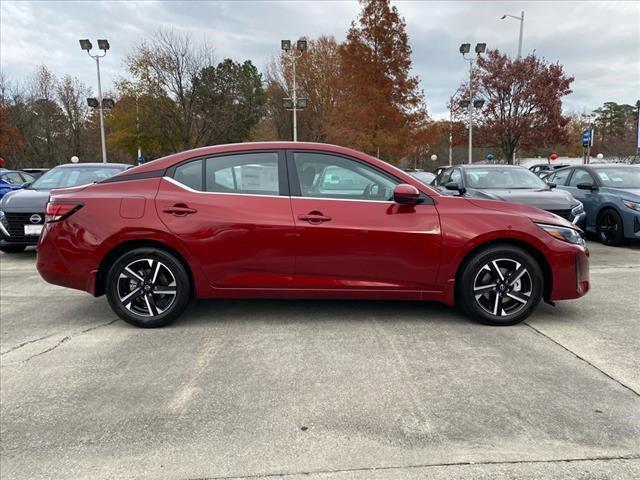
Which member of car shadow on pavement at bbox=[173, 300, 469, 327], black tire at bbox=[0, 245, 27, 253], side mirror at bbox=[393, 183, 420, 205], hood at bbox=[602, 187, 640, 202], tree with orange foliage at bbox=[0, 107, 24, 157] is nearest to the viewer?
side mirror at bbox=[393, 183, 420, 205]

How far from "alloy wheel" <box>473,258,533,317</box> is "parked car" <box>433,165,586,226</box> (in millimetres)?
3019

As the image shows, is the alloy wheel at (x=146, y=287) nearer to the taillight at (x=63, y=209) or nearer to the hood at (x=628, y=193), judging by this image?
the taillight at (x=63, y=209)

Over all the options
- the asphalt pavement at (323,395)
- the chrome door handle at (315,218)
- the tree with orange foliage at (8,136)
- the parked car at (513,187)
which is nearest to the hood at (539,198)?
the parked car at (513,187)

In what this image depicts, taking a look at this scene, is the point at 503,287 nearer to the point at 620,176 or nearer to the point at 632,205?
the point at 632,205

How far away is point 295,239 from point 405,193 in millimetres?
1026

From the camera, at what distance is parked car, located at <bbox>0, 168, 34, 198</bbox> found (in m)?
14.4

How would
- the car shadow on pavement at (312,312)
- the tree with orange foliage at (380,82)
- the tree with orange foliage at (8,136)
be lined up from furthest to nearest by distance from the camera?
the tree with orange foliage at (8,136), the tree with orange foliage at (380,82), the car shadow on pavement at (312,312)

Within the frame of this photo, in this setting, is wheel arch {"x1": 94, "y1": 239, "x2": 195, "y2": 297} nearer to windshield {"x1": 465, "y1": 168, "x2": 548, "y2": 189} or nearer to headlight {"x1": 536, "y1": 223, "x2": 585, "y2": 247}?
headlight {"x1": 536, "y1": 223, "x2": 585, "y2": 247}

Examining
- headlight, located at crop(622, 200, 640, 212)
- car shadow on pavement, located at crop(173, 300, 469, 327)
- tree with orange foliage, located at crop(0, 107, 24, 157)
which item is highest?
tree with orange foliage, located at crop(0, 107, 24, 157)

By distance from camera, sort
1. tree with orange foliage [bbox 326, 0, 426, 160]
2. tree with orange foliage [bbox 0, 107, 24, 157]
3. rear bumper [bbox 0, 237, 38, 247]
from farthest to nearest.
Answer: tree with orange foliage [bbox 0, 107, 24, 157] → tree with orange foliage [bbox 326, 0, 426, 160] → rear bumper [bbox 0, 237, 38, 247]

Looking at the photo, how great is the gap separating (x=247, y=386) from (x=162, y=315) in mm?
1490

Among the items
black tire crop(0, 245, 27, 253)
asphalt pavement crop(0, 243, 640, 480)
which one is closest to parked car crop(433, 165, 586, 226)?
asphalt pavement crop(0, 243, 640, 480)

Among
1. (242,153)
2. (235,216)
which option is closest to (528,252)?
(235,216)

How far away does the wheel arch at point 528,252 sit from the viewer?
13.7 feet
